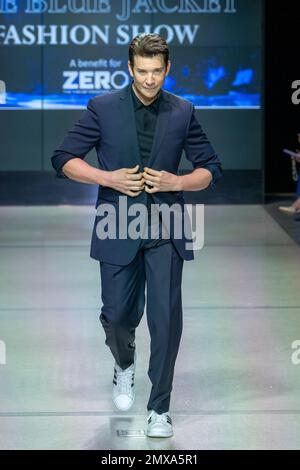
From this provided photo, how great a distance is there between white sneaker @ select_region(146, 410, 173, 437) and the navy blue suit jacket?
2.04ft

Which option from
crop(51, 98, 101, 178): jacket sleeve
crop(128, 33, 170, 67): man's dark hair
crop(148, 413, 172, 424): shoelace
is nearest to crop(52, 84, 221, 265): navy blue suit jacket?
crop(51, 98, 101, 178): jacket sleeve

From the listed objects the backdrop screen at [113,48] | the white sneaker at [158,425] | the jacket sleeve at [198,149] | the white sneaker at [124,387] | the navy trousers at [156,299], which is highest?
the backdrop screen at [113,48]

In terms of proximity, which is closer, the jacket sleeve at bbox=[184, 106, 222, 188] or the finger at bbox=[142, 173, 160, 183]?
the finger at bbox=[142, 173, 160, 183]

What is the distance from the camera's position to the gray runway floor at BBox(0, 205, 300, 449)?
466 cm

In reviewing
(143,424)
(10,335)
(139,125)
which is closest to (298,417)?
(143,424)

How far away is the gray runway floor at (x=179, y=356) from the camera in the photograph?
466 cm

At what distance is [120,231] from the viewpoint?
14.9ft

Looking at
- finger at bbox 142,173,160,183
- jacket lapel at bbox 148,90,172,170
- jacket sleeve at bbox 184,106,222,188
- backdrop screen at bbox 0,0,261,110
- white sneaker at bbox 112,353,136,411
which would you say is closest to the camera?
finger at bbox 142,173,160,183

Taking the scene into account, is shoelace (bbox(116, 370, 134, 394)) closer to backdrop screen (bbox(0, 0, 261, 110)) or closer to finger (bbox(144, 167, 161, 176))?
finger (bbox(144, 167, 161, 176))

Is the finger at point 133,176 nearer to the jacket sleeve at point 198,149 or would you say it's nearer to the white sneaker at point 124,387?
the jacket sleeve at point 198,149

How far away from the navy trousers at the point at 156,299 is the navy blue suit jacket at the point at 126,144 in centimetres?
6

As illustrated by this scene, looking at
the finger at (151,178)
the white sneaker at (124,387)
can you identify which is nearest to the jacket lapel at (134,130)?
the finger at (151,178)

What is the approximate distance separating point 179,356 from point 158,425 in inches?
58.5

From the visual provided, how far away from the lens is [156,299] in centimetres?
457
